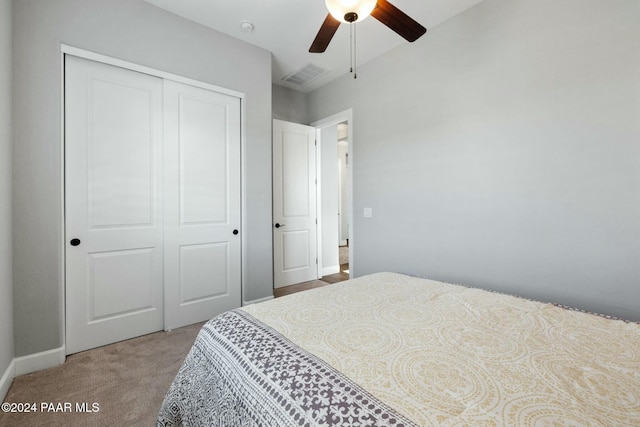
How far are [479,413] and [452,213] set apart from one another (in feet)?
6.72

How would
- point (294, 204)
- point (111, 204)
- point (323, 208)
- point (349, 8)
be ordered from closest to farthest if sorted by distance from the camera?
point (349, 8)
point (111, 204)
point (294, 204)
point (323, 208)

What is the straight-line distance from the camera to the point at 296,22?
8.16 feet

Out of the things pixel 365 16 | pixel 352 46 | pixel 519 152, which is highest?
pixel 352 46

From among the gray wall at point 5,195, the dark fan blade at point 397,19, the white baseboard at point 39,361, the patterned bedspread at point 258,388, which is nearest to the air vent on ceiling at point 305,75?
the dark fan blade at point 397,19

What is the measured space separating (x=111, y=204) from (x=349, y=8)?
2213mm

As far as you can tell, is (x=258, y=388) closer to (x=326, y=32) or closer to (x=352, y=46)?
(x=326, y=32)

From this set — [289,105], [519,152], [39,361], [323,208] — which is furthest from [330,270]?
[39,361]

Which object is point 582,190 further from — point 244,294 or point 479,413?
point 244,294

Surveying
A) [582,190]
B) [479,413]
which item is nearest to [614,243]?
[582,190]

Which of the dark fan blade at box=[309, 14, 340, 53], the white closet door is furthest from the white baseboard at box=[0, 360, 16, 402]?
the dark fan blade at box=[309, 14, 340, 53]

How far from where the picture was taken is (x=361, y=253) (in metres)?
3.28

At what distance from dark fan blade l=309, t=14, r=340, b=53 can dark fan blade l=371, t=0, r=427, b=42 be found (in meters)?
0.24

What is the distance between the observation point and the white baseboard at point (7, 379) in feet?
5.21

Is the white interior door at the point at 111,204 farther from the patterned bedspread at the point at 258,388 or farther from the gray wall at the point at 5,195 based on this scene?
the patterned bedspread at the point at 258,388
